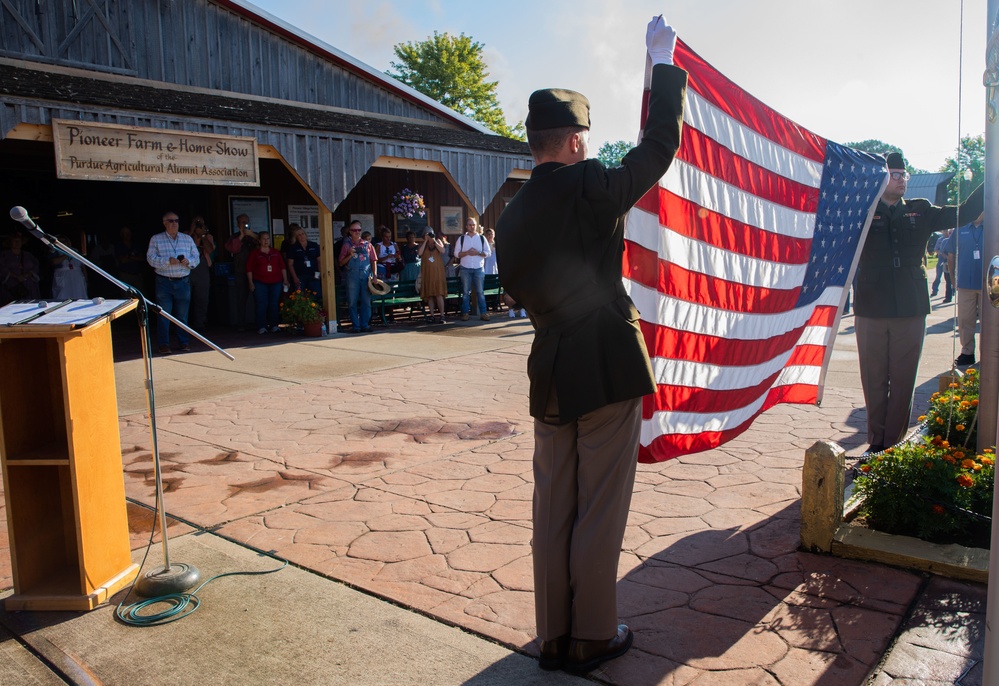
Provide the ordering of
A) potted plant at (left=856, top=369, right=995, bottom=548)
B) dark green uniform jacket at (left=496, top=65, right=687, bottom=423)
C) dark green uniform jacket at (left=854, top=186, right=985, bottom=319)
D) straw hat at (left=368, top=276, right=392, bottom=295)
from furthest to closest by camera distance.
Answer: straw hat at (left=368, top=276, right=392, bottom=295), dark green uniform jacket at (left=854, top=186, right=985, bottom=319), potted plant at (left=856, top=369, right=995, bottom=548), dark green uniform jacket at (left=496, top=65, right=687, bottom=423)

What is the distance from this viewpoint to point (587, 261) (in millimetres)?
2805

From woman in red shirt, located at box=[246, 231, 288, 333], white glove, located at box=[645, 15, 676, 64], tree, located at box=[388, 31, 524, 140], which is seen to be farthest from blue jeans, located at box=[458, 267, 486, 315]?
tree, located at box=[388, 31, 524, 140]

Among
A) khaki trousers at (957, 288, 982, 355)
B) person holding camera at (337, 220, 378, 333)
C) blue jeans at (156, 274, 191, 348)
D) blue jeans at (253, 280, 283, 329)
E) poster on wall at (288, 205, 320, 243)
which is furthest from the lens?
poster on wall at (288, 205, 320, 243)

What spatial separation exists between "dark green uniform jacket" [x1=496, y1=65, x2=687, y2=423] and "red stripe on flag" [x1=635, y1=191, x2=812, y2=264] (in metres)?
0.43

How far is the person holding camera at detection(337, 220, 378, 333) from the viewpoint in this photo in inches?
548

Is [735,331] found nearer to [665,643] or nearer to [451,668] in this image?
[665,643]

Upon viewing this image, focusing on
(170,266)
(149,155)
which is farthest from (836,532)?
(149,155)

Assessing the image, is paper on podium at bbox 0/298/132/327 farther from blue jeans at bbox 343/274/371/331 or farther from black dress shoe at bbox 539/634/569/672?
blue jeans at bbox 343/274/371/331

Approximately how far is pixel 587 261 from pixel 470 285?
A: 13285mm

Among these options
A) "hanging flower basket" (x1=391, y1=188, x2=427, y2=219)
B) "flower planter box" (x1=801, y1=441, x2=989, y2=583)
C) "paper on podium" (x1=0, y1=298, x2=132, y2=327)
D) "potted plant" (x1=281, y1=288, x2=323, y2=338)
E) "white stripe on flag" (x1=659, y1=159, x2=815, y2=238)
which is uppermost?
"hanging flower basket" (x1=391, y1=188, x2=427, y2=219)

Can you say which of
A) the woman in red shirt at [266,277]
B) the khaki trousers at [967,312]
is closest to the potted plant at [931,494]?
the khaki trousers at [967,312]

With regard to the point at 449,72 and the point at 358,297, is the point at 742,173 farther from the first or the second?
the point at 449,72

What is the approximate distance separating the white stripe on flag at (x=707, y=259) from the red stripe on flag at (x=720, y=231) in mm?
25

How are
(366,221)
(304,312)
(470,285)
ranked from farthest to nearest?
1. (366,221)
2. (470,285)
3. (304,312)
